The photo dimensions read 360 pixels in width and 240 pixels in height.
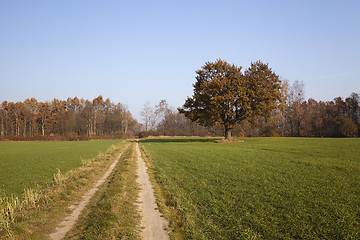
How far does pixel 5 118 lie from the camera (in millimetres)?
82375

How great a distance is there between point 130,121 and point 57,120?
29.9 m

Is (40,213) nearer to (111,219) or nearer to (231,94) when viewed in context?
(111,219)

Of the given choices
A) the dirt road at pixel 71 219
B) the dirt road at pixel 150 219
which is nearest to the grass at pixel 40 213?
the dirt road at pixel 71 219

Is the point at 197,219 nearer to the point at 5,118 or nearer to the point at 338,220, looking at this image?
the point at 338,220

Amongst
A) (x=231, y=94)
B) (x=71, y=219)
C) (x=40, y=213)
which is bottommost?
(x=71, y=219)

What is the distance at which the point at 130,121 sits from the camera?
99500 mm

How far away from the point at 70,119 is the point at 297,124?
81.6 m

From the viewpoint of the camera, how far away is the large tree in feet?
120

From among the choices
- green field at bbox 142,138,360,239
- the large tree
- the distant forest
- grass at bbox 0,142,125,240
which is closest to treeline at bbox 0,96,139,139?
the distant forest

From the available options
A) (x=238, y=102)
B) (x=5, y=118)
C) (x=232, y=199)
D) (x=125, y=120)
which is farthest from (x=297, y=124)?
(x=5, y=118)

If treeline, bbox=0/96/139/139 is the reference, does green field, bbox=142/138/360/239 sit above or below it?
below

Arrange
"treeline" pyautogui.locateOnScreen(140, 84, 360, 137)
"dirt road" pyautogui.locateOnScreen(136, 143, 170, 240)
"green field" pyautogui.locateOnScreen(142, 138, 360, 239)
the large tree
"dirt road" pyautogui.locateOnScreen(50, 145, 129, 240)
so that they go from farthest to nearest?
"treeline" pyautogui.locateOnScreen(140, 84, 360, 137)
the large tree
"dirt road" pyautogui.locateOnScreen(50, 145, 129, 240)
"dirt road" pyautogui.locateOnScreen(136, 143, 170, 240)
"green field" pyautogui.locateOnScreen(142, 138, 360, 239)

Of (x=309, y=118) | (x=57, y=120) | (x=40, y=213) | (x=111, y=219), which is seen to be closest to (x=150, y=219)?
(x=111, y=219)

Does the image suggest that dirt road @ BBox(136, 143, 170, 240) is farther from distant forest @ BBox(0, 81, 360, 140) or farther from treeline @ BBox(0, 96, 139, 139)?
treeline @ BBox(0, 96, 139, 139)
